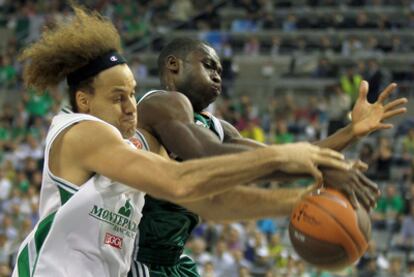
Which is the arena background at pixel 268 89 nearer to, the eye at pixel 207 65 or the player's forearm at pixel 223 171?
the eye at pixel 207 65

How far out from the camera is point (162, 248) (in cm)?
509

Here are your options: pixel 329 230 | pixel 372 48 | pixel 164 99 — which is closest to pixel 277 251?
pixel 372 48

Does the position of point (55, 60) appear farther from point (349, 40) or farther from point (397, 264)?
point (349, 40)

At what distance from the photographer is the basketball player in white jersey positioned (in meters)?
3.89

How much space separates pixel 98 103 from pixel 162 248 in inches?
43.1

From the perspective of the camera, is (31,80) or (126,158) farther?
(31,80)

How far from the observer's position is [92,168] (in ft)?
13.4

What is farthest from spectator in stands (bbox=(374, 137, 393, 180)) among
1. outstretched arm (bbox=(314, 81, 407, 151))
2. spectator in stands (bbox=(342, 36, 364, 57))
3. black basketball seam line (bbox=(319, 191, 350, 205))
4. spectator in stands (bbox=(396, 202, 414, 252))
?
black basketball seam line (bbox=(319, 191, 350, 205))

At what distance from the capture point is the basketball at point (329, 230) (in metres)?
4.22

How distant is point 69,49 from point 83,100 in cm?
24

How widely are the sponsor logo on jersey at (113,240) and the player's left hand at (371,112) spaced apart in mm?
1467

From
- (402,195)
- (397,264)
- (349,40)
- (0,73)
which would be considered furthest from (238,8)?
(397,264)

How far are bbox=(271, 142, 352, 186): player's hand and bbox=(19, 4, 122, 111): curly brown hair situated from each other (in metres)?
1.09

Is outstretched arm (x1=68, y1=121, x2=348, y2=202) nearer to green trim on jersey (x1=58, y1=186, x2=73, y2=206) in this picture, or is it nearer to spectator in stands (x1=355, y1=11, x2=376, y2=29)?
green trim on jersey (x1=58, y1=186, x2=73, y2=206)
